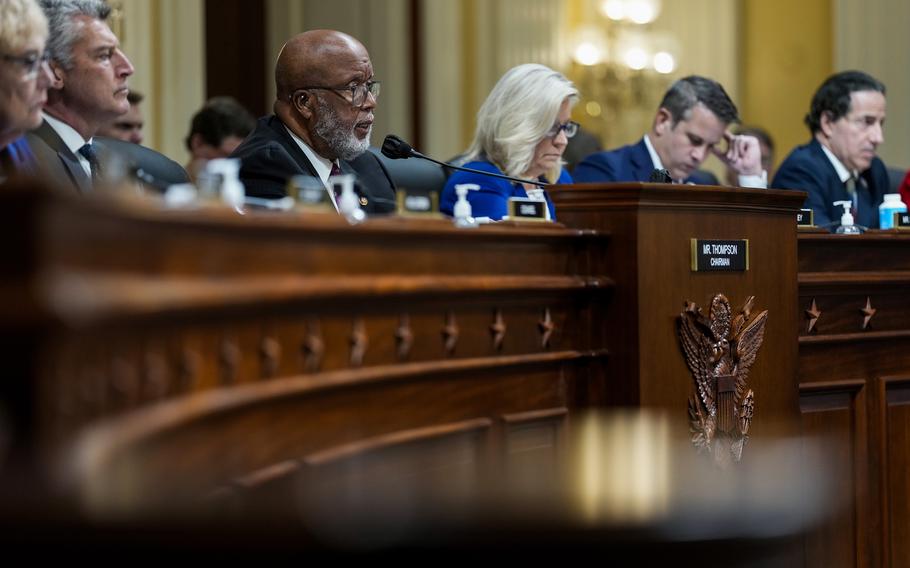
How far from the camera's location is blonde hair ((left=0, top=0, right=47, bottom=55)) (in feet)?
8.31

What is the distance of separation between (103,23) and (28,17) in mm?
1059

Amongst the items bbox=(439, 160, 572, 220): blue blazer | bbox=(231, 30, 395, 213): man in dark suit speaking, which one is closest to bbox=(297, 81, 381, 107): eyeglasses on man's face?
bbox=(231, 30, 395, 213): man in dark suit speaking

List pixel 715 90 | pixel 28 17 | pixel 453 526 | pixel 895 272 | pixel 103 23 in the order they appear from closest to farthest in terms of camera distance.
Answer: pixel 453 526, pixel 28 17, pixel 103 23, pixel 895 272, pixel 715 90

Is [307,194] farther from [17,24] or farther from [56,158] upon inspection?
[56,158]

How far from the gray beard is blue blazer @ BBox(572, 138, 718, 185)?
1191 millimetres

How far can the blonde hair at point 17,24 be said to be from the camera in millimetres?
2533

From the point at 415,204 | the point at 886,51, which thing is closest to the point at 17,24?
the point at 415,204

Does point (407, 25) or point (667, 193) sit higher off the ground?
point (407, 25)

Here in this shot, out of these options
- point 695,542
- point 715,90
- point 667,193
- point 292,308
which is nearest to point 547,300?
point 667,193

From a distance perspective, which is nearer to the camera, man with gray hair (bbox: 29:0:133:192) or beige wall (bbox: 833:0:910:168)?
man with gray hair (bbox: 29:0:133:192)

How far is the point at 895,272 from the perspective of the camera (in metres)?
3.92

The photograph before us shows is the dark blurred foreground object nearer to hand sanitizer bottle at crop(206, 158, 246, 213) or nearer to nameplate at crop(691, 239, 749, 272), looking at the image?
nameplate at crop(691, 239, 749, 272)

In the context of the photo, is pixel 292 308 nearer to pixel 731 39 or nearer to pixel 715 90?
pixel 715 90

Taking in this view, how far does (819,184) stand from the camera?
200 inches
